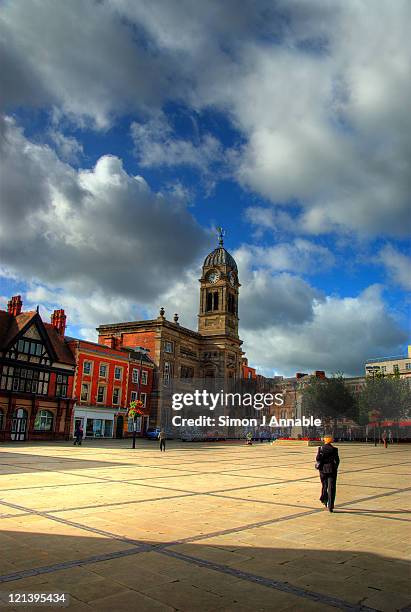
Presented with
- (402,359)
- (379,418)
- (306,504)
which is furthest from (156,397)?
(402,359)

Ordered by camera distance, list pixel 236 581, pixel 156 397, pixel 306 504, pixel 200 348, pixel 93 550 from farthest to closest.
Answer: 1. pixel 200 348
2. pixel 156 397
3. pixel 306 504
4. pixel 93 550
5. pixel 236 581

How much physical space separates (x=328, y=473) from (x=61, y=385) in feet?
140

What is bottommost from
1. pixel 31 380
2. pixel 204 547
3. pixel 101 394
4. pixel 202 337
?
pixel 204 547

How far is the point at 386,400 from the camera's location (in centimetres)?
6469

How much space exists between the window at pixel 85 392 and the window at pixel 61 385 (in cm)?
435

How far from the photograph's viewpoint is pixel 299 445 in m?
52.0

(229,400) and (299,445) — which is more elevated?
(229,400)

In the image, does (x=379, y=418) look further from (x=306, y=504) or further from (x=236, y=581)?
(x=236, y=581)

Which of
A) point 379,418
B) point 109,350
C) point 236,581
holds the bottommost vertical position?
point 236,581

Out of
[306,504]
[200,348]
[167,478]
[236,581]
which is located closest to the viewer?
[236,581]

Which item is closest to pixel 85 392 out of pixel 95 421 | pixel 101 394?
pixel 101 394

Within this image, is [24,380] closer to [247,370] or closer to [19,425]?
[19,425]

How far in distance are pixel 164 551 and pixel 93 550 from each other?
105 centimetres

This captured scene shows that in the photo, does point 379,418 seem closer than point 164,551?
No
